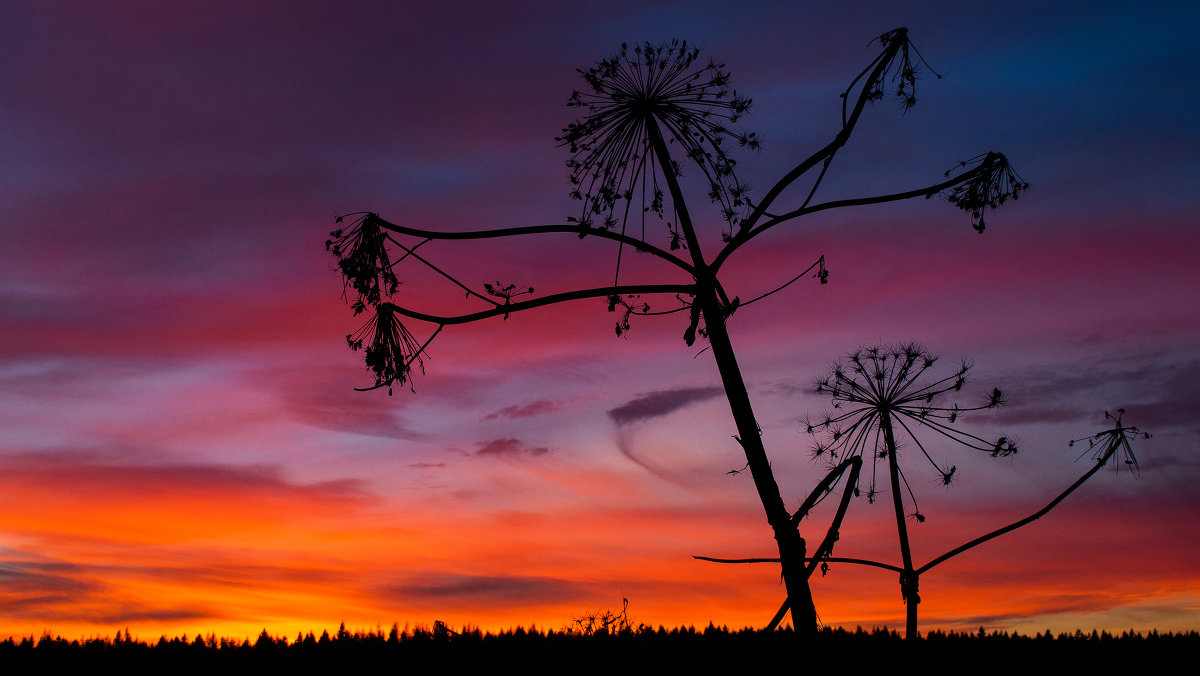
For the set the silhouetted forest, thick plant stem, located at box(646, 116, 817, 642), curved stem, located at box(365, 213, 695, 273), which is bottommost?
the silhouetted forest

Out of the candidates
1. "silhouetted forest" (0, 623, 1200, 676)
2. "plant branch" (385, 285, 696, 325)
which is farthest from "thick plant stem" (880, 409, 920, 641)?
"plant branch" (385, 285, 696, 325)

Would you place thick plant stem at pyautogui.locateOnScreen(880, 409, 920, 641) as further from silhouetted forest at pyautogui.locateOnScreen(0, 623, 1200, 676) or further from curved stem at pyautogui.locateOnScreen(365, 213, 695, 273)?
curved stem at pyautogui.locateOnScreen(365, 213, 695, 273)

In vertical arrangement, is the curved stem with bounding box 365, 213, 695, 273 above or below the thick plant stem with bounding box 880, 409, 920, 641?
above

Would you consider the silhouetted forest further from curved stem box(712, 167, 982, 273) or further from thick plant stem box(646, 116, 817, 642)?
curved stem box(712, 167, 982, 273)

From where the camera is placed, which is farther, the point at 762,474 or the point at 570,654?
the point at 570,654

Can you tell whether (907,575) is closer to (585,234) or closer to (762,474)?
(762,474)

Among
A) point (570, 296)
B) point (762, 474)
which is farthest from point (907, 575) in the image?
point (570, 296)

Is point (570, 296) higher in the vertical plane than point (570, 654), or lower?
higher

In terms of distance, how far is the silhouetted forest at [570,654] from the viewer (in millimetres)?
10605

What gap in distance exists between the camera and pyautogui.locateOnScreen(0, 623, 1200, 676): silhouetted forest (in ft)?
34.8

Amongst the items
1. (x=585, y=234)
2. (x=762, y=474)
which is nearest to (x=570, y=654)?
(x=762, y=474)

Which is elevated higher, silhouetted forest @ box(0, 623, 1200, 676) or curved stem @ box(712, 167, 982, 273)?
curved stem @ box(712, 167, 982, 273)

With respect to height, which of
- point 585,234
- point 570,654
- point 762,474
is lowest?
point 570,654

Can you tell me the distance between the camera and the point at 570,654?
36.2 feet
